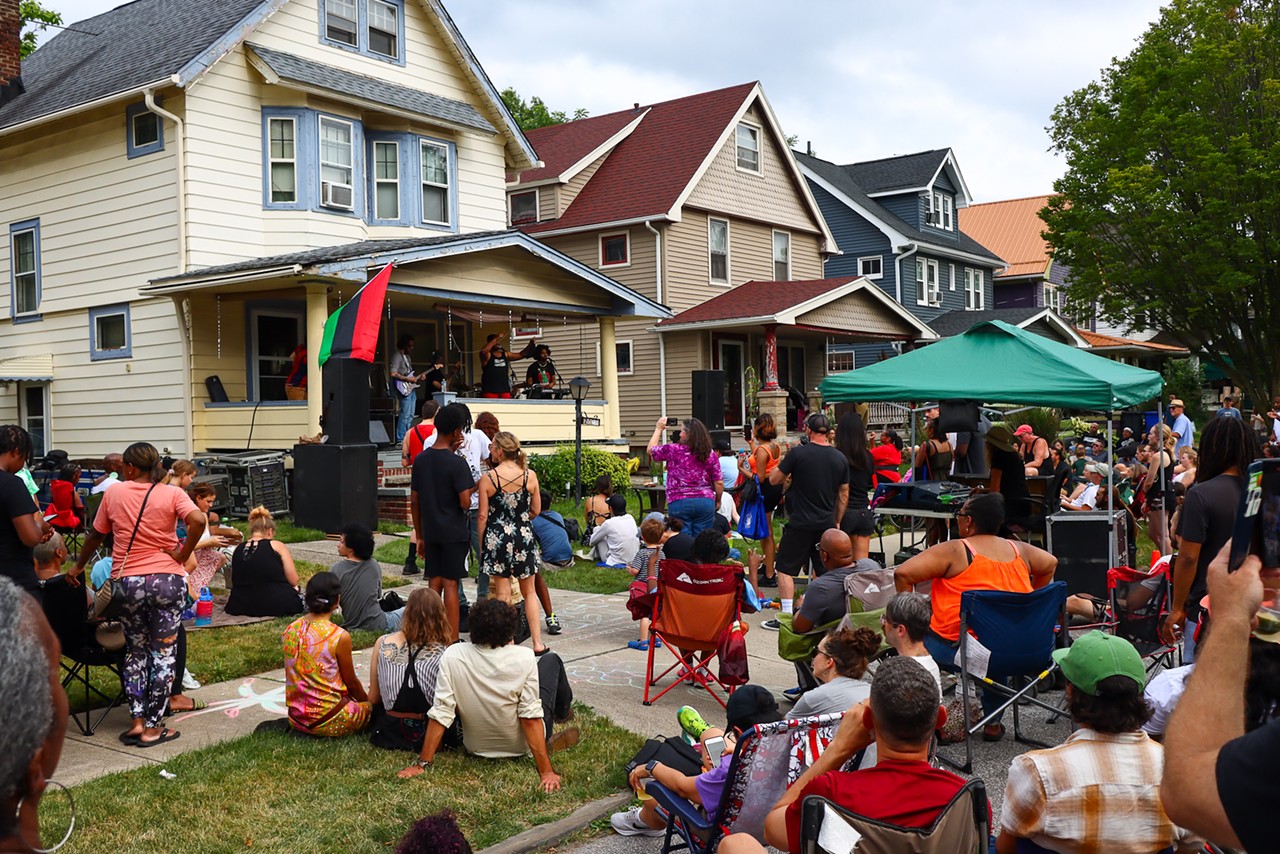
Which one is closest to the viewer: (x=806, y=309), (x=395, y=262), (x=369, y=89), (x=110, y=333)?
(x=395, y=262)

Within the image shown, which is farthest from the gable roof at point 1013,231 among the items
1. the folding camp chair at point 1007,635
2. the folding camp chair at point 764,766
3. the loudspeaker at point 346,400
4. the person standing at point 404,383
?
the folding camp chair at point 764,766

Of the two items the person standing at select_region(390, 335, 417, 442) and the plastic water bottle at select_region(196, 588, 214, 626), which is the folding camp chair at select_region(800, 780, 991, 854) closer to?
the plastic water bottle at select_region(196, 588, 214, 626)

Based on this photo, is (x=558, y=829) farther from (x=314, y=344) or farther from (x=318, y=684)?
(x=314, y=344)

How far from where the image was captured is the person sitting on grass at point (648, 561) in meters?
8.78

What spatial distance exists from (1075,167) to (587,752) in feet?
100.0

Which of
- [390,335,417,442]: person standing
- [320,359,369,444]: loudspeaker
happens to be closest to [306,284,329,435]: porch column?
[390,335,417,442]: person standing

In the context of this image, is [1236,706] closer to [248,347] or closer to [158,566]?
[158,566]

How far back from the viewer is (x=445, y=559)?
318 inches

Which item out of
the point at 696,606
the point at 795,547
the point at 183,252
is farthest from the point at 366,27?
the point at 696,606

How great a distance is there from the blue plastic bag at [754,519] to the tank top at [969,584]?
13.7ft

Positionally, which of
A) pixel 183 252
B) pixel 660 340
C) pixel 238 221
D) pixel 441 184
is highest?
pixel 441 184

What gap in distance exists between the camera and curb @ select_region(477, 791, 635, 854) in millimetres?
4990

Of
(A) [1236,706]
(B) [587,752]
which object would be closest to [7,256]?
(B) [587,752]

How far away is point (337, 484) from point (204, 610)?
1.99m
